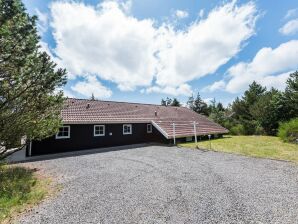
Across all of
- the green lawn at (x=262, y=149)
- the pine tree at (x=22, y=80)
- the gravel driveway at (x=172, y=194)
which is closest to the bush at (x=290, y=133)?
the green lawn at (x=262, y=149)

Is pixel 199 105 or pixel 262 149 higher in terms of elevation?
pixel 199 105

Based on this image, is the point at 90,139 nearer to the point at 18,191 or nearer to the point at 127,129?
the point at 127,129

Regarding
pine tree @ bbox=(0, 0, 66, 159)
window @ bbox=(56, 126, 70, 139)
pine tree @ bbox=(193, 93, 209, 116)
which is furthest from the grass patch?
pine tree @ bbox=(193, 93, 209, 116)

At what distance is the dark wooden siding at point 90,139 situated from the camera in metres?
13.8

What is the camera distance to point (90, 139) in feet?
52.8

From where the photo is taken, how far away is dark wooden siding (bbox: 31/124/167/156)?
45.1 ft

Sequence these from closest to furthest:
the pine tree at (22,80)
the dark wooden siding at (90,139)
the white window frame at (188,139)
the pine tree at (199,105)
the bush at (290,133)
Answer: the pine tree at (22,80), the dark wooden siding at (90,139), the bush at (290,133), the white window frame at (188,139), the pine tree at (199,105)

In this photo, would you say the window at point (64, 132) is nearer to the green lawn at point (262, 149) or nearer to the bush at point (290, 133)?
the green lawn at point (262, 149)

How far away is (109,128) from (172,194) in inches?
469

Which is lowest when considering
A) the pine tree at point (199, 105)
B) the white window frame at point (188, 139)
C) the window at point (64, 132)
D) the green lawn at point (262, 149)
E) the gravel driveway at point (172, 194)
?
the gravel driveway at point (172, 194)

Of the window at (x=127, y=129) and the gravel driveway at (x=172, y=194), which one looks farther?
the window at (x=127, y=129)

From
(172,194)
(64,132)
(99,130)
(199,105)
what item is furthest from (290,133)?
(199,105)

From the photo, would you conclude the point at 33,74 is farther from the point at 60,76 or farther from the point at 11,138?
the point at 11,138

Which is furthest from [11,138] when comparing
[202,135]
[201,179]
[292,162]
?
[202,135]
